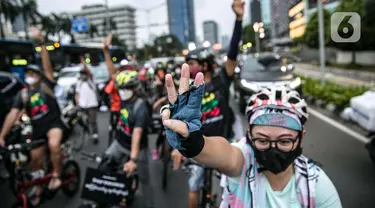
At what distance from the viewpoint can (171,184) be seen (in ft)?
16.1

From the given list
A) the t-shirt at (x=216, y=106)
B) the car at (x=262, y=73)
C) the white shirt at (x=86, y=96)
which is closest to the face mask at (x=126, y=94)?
the t-shirt at (x=216, y=106)

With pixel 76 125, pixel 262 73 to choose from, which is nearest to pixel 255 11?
pixel 76 125

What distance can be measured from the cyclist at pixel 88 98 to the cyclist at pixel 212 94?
4950mm

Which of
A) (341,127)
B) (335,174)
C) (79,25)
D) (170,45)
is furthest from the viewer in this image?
(170,45)

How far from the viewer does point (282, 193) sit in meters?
1.76

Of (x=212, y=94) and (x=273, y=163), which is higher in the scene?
(x=212, y=94)

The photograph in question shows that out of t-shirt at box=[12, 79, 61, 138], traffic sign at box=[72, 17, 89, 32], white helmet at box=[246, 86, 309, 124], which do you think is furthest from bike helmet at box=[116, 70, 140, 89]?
traffic sign at box=[72, 17, 89, 32]

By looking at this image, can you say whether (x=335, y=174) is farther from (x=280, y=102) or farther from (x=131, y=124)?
(x=280, y=102)

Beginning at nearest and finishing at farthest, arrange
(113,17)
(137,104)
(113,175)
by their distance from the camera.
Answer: (113,175), (137,104), (113,17)

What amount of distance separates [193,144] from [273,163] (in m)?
0.54

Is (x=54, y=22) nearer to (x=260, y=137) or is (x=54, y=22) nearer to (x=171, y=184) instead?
(x=171, y=184)

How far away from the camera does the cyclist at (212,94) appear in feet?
10.1

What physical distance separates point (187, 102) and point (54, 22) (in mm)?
46177

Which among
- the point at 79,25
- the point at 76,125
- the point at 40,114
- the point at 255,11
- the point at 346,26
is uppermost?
the point at 79,25
